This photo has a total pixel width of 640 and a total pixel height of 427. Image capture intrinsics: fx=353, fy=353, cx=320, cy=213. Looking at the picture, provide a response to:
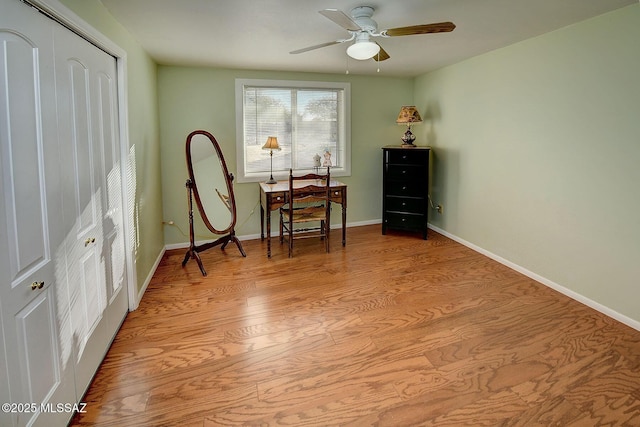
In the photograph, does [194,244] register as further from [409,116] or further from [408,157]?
[409,116]

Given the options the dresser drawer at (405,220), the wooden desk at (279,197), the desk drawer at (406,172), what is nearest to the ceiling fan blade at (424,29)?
the wooden desk at (279,197)

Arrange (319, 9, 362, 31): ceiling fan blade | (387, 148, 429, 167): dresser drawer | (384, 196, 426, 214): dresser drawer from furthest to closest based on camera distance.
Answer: (384, 196, 426, 214): dresser drawer
(387, 148, 429, 167): dresser drawer
(319, 9, 362, 31): ceiling fan blade

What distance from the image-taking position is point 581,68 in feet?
9.29

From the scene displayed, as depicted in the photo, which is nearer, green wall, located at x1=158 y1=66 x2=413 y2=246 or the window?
green wall, located at x1=158 y1=66 x2=413 y2=246

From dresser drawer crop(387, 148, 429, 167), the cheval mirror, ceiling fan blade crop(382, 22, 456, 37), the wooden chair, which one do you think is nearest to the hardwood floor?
the wooden chair

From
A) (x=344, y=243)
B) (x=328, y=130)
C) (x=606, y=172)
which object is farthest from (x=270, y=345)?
(x=328, y=130)

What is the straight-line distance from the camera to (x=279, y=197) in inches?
163

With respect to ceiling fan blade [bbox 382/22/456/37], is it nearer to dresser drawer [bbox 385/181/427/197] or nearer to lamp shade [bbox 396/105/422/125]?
lamp shade [bbox 396/105/422/125]

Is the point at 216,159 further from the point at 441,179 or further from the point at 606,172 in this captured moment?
the point at 606,172

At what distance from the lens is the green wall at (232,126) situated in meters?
4.23

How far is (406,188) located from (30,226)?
13.2 feet

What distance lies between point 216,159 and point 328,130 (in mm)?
1625

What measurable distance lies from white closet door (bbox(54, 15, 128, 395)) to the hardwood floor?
0.80 ft

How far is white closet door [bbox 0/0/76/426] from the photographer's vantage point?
4.14 feet
